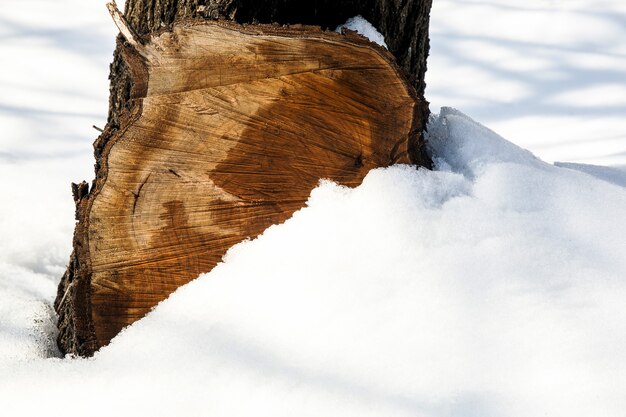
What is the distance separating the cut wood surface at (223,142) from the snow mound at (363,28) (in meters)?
0.20

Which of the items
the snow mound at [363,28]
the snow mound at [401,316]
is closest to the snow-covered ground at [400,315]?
the snow mound at [401,316]

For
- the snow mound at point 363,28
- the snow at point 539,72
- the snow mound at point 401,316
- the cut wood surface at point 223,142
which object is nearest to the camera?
the snow mound at point 401,316

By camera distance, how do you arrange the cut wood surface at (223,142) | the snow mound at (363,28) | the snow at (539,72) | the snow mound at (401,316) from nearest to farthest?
the snow mound at (401,316) → the cut wood surface at (223,142) → the snow mound at (363,28) → the snow at (539,72)

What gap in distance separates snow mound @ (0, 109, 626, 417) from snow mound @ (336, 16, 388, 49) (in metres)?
0.30

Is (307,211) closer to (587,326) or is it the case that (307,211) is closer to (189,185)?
(189,185)

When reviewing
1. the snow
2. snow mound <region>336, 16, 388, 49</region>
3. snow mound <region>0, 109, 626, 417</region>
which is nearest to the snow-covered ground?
snow mound <region>0, 109, 626, 417</region>

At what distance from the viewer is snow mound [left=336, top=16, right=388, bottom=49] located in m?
1.48

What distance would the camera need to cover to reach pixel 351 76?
130 centimetres

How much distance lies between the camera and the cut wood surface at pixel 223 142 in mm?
1306

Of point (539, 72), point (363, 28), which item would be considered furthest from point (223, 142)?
point (539, 72)

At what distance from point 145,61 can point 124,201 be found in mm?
268

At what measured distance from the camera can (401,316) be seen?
1187 mm

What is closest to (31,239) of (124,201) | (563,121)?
(124,201)

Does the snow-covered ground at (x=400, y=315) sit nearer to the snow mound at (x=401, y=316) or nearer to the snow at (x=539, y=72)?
the snow mound at (x=401, y=316)
